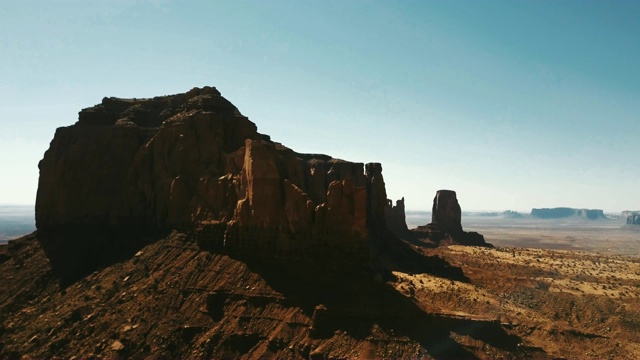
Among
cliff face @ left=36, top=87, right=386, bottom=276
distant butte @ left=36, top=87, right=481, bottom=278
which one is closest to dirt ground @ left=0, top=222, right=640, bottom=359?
distant butte @ left=36, top=87, right=481, bottom=278

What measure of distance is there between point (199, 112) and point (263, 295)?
2669cm

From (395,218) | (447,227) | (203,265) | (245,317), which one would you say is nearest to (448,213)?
(447,227)

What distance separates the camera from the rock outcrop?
132500mm

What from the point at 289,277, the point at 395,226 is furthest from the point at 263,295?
the point at 395,226

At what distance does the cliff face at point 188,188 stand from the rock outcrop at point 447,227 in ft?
284

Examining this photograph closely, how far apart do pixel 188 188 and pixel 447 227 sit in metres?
105

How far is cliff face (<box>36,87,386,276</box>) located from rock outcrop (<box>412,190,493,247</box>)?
86.4 metres

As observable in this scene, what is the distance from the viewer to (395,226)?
125375 mm

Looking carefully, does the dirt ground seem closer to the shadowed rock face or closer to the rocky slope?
the rocky slope

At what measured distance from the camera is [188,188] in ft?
165

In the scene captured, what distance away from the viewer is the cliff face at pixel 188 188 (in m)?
39.0

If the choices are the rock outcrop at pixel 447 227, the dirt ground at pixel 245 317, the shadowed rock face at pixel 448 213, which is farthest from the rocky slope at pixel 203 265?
the shadowed rock face at pixel 448 213

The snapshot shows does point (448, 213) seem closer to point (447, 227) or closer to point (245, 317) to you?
point (447, 227)

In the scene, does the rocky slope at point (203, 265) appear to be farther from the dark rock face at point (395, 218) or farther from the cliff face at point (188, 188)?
the dark rock face at point (395, 218)
